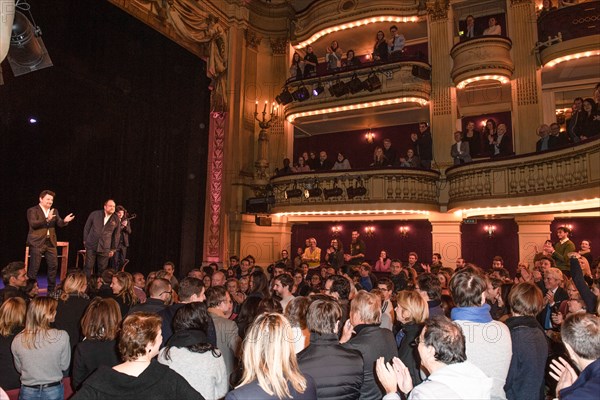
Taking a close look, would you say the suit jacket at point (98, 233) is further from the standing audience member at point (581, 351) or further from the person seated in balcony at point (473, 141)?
the person seated in balcony at point (473, 141)

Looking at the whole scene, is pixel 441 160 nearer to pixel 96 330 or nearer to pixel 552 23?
pixel 552 23

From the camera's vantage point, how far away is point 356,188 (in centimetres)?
1209

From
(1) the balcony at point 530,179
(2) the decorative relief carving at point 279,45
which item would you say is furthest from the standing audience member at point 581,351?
(2) the decorative relief carving at point 279,45

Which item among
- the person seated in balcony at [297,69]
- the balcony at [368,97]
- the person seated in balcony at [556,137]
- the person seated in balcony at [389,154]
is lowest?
the person seated in balcony at [556,137]

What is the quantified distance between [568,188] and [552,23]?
4998mm

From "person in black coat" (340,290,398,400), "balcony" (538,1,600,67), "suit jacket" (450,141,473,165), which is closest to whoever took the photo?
"person in black coat" (340,290,398,400)

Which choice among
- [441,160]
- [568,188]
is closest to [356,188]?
[441,160]

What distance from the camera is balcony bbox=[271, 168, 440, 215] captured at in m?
11.8

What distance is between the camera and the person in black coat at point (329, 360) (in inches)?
97.1

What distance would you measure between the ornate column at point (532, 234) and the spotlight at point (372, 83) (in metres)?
5.49

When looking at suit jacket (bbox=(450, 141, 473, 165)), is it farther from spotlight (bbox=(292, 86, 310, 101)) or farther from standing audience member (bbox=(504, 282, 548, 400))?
standing audience member (bbox=(504, 282, 548, 400))

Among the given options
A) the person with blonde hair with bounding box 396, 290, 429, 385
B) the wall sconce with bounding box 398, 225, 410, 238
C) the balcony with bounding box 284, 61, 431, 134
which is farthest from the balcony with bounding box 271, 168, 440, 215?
the person with blonde hair with bounding box 396, 290, 429, 385

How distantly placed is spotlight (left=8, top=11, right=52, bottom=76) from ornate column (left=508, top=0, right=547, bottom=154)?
11.3m

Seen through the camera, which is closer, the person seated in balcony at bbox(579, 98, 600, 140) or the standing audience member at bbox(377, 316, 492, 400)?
the standing audience member at bbox(377, 316, 492, 400)
